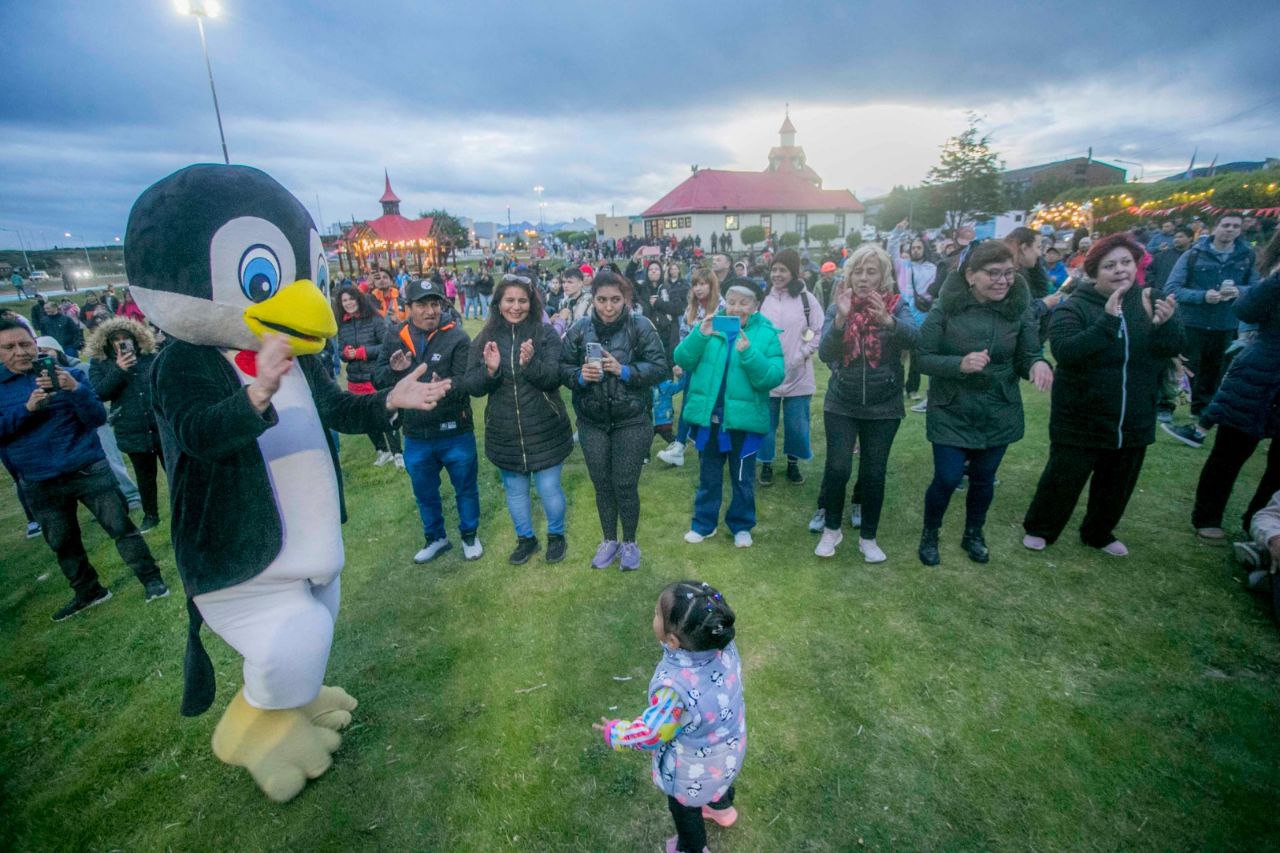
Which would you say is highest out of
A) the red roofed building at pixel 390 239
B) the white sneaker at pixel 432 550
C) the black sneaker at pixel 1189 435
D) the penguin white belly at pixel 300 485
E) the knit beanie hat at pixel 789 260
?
the red roofed building at pixel 390 239

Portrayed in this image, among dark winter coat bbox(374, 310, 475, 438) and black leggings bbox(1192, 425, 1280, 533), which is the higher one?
dark winter coat bbox(374, 310, 475, 438)

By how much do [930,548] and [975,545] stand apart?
300 mm

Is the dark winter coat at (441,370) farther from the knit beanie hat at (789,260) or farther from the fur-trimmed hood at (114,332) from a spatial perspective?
the knit beanie hat at (789,260)

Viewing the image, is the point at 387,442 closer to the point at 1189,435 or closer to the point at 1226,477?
the point at 1226,477

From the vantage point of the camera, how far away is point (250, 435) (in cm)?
185

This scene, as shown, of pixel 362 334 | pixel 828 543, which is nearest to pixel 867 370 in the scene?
pixel 828 543

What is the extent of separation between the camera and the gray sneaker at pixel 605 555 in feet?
13.2

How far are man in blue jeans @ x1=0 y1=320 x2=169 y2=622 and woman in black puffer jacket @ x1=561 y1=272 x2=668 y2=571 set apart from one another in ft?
10.2

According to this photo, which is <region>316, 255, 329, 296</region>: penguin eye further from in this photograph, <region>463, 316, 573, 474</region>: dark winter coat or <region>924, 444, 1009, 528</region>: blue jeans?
<region>924, 444, 1009, 528</region>: blue jeans

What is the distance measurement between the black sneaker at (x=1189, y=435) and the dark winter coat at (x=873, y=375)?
3.97 m

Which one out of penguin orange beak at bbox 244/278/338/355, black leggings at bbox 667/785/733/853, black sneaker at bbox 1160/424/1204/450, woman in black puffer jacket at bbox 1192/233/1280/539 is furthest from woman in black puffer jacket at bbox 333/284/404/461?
black sneaker at bbox 1160/424/1204/450

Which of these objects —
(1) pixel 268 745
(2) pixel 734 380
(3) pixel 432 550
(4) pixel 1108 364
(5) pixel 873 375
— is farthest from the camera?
(3) pixel 432 550

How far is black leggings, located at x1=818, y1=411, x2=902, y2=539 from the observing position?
3656 mm

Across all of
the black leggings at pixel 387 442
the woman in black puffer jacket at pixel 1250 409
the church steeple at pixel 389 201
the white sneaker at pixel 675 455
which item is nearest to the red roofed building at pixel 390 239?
the church steeple at pixel 389 201
